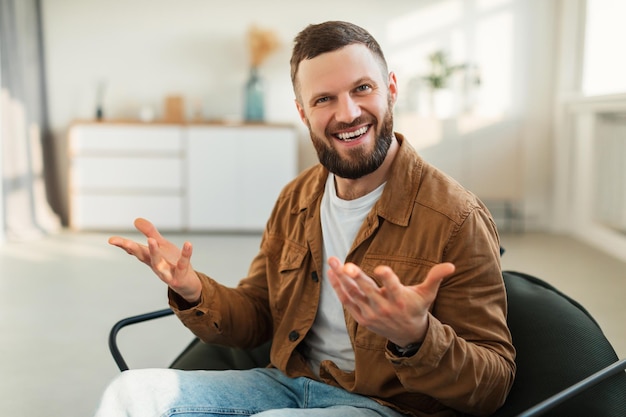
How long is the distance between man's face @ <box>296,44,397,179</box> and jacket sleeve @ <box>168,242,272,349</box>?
411mm

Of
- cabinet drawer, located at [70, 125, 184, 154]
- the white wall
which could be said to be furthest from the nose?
the white wall

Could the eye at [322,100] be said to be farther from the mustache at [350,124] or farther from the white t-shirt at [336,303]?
the white t-shirt at [336,303]

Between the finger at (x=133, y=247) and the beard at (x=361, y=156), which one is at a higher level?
the beard at (x=361, y=156)

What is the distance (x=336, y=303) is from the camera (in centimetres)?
179

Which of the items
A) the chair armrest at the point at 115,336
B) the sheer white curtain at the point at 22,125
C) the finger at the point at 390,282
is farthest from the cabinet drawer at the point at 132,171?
the finger at the point at 390,282

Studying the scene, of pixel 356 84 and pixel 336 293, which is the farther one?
pixel 356 84

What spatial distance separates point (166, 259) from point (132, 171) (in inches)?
214

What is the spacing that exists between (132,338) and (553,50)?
498 cm

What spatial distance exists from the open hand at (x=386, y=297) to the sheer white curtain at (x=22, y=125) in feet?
19.3

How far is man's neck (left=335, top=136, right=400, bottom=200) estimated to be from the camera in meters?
1.80

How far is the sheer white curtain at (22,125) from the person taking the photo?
6.67m

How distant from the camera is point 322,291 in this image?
5.99 ft

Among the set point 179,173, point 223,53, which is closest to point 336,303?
point 179,173

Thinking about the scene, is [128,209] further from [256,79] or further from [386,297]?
[386,297]
